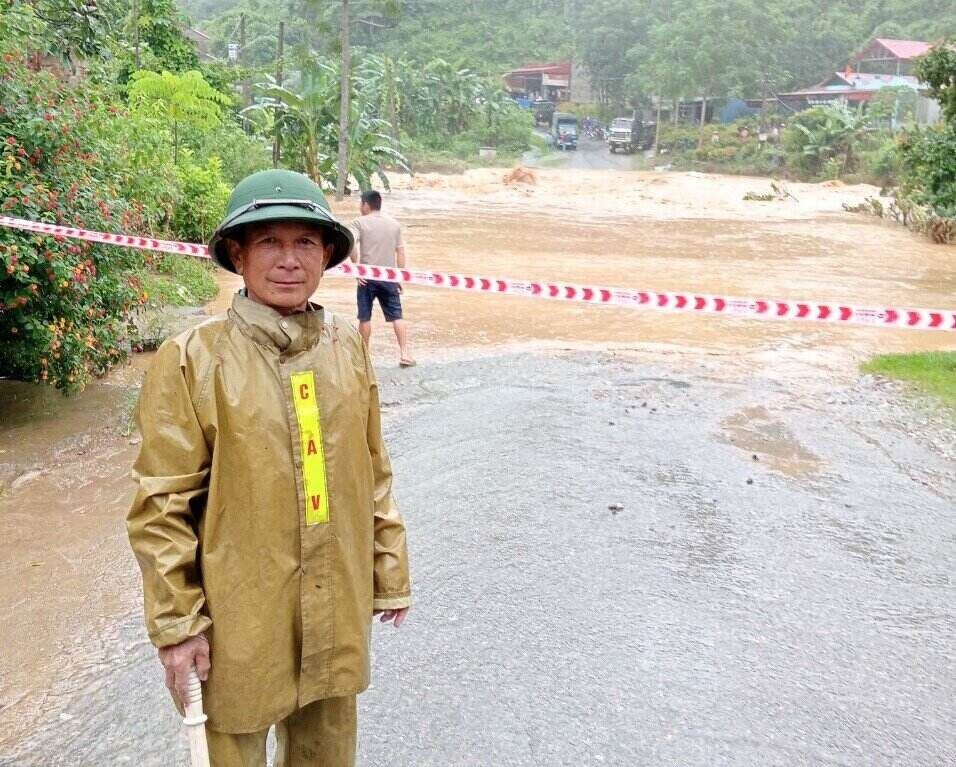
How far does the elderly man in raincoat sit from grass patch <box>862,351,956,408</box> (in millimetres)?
6998

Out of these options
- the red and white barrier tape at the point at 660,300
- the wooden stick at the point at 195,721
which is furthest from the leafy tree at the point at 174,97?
the wooden stick at the point at 195,721

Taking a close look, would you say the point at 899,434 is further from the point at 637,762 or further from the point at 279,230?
the point at 279,230

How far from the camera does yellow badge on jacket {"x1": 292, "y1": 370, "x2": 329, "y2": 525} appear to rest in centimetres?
198

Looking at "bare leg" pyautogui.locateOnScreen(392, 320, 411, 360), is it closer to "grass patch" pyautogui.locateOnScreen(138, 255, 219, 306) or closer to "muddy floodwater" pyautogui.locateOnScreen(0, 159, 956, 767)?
"muddy floodwater" pyautogui.locateOnScreen(0, 159, 956, 767)

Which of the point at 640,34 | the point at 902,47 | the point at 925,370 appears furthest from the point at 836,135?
the point at 925,370

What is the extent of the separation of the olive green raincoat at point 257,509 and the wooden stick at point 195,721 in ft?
0.22

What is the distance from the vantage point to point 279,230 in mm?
2043

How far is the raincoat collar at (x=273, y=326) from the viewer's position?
2.00 metres

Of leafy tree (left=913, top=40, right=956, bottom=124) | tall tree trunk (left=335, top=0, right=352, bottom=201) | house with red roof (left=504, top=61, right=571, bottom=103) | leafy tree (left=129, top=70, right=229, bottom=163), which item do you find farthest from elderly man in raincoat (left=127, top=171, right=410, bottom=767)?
house with red roof (left=504, top=61, right=571, bottom=103)

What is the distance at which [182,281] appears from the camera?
12086mm

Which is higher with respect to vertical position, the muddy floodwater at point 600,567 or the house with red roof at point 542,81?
the house with red roof at point 542,81

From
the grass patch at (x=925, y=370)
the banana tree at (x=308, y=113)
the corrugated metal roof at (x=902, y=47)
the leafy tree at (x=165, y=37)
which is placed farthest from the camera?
the corrugated metal roof at (x=902, y=47)

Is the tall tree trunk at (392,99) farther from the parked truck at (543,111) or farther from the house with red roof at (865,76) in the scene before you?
the house with red roof at (865,76)

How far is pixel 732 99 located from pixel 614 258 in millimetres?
44425
